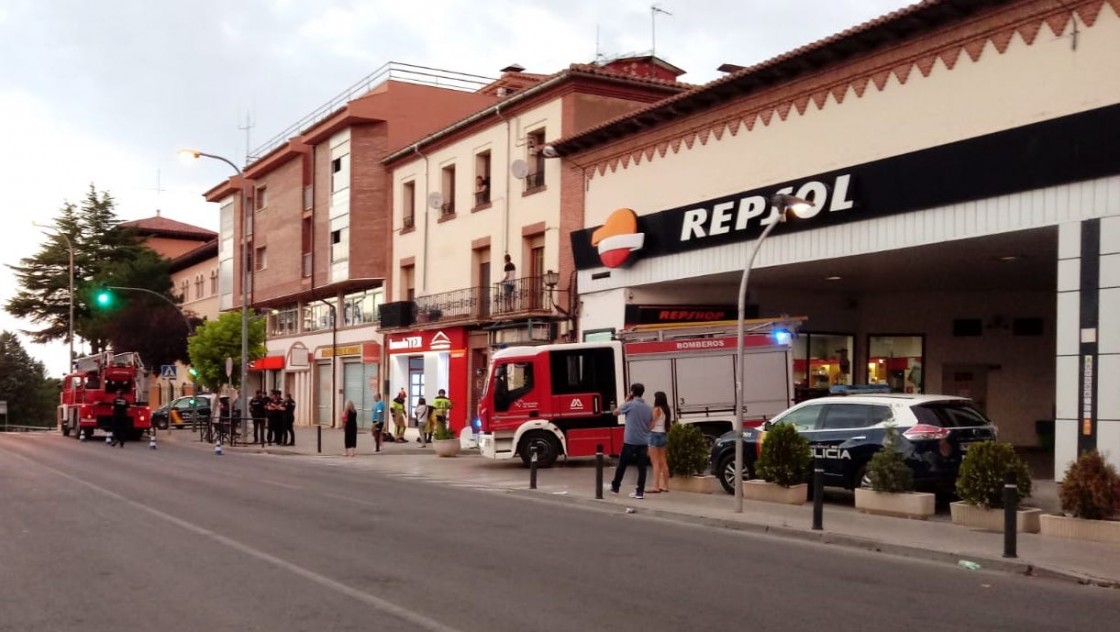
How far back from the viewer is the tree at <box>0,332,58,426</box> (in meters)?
95.1

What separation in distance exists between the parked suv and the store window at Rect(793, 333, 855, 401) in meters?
11.4

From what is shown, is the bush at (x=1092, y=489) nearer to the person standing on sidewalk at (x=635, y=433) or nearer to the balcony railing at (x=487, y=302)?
the person standing on sidewalk at (x=635, y=433)

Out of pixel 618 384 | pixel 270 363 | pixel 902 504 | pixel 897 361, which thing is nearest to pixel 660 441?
pixel 902 504

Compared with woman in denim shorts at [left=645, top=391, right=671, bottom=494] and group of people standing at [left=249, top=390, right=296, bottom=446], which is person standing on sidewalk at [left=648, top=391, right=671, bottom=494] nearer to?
woman in denim shorts at [left=645, top=391, right=671, bottom=494]

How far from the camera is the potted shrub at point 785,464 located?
16.6m

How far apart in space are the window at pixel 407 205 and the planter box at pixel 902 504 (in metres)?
28.6

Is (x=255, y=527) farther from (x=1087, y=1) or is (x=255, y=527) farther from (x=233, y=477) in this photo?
(x=1087, y=1)

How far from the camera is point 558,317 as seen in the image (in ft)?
102

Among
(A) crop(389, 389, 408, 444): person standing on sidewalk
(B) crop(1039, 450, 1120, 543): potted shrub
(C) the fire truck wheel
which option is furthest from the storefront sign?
(B) crop(1039, 450, 1120, 543): potted shrub

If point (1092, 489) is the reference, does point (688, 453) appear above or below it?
below

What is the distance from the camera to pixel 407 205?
41.8 m

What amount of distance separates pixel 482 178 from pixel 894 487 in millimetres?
23701

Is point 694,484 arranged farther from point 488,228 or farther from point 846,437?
point 488,228

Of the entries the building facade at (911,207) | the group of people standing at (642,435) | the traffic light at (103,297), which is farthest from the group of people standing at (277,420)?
the group of people standing at (642,435)
